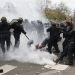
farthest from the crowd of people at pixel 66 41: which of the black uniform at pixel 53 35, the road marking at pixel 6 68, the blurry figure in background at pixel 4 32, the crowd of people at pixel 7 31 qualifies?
the road marking at pixel 6 68

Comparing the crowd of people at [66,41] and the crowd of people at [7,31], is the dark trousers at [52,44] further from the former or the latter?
the crowd of people at [7,31]

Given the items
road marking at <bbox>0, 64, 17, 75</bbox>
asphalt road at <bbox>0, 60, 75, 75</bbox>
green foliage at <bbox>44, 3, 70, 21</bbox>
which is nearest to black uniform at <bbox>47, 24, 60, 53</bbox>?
asphalt road at <bbox>0, 60, 75, 75</bbox>

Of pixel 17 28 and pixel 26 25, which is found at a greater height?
pixel 17 28

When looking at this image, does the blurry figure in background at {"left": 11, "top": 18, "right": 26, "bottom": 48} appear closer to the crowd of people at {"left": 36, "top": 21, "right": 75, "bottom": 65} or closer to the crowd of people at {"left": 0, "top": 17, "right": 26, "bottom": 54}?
the crowd of people at {"left": 0, "top": 17, "right": 26, "bottom": 54}

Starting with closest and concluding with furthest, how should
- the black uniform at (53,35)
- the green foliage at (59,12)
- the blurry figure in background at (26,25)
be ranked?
the black uniform at (53,35), the blurry figure in background at (26,25), the green foliage at (59,12)

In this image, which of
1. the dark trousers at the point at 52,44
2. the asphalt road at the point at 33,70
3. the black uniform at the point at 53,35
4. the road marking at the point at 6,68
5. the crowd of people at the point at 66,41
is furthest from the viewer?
the dark trousers at the point at 52,44

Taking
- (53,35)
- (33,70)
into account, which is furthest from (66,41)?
(33,70)

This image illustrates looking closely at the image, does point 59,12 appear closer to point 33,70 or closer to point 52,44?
point 52,44

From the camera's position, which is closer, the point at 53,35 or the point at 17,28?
the point at 53,35

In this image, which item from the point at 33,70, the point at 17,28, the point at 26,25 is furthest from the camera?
the point at 26,25

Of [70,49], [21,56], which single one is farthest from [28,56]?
[70,49]

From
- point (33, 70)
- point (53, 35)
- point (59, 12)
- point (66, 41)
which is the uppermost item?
point (53, 35)

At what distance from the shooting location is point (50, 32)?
13.2m

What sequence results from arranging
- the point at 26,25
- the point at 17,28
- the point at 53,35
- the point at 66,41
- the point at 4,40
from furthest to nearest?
the point at 26,25, the point at 17,28, the point at 53,35, the point at 4,40, the point at 66,41
